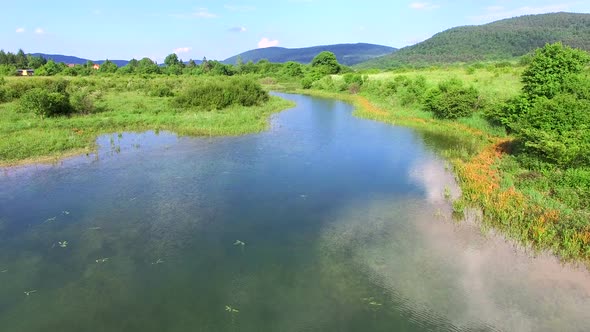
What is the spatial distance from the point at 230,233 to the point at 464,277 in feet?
23.2

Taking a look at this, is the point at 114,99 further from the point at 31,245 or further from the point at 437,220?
the point at 437,220

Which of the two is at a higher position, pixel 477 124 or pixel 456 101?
pixel 456 101

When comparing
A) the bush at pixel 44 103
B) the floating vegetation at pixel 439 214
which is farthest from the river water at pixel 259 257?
the bush at pixel 44 103

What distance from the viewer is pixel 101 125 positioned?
2738cm

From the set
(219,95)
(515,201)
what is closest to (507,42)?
(219,95)

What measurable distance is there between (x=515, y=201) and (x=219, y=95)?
3017 cm

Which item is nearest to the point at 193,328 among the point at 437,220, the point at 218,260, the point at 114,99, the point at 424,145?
the point at 218,260

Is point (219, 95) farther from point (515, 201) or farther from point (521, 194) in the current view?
point (515, 201)

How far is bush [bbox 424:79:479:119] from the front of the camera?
29.3 metres

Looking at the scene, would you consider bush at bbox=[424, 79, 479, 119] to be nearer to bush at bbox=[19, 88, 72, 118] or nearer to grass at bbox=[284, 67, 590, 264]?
grass at bbox=[284, 67, 590, 264]

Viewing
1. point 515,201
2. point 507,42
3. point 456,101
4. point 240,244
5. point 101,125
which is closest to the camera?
point 240,244

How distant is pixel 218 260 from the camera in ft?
33.9

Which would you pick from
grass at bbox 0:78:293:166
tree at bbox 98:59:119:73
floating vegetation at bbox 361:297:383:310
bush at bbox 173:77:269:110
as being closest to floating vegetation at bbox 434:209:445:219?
floating vegetation at bbox 361:297:383:310

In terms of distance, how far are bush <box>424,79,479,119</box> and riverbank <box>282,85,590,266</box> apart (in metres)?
6.10
